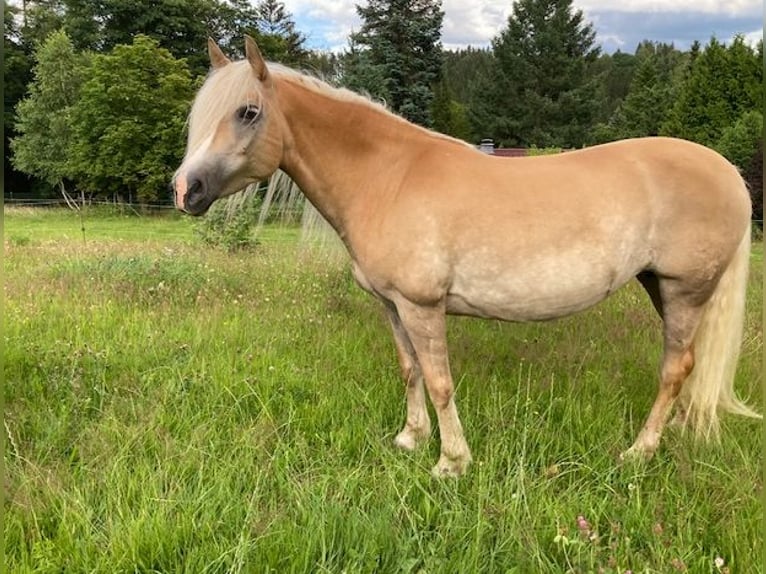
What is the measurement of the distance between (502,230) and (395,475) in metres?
1.30

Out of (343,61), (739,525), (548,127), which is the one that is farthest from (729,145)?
(548,127)

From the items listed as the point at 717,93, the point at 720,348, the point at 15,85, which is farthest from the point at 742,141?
the point at 15,85

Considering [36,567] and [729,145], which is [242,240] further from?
[729,145]

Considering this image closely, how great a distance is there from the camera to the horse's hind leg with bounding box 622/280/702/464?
A: 3.06 meters

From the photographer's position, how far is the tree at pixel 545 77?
37.7 meters

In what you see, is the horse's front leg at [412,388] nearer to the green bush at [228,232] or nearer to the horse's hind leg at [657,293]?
the horse's hind leg at [657,293]

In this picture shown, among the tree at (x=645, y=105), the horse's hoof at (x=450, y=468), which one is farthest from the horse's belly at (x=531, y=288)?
the tree at (x=645, y=105)

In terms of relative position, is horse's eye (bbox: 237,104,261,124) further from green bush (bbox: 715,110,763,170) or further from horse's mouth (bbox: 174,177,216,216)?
→ green bush (bbox: 715,110,763,170)

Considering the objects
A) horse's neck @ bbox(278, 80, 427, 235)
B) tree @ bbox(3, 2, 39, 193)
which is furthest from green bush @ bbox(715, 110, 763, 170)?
tree @ bbox(3, 2, 39, 193)

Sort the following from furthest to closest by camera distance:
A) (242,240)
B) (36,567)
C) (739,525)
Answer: (242,240)
(739,525)
(36,567)

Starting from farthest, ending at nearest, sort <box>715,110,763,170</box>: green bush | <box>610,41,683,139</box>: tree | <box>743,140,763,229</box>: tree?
<box>610,41,683,139</box>: tree → <box>715,110,763,170</box>: green bush → <box>743,140,763,229</box>: tree

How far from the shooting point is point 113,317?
4.75 metres

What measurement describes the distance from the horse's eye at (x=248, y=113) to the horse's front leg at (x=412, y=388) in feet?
4.04

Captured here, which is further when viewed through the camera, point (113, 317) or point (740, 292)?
point (113, 317)
